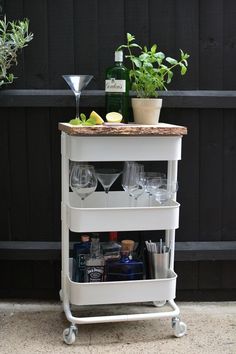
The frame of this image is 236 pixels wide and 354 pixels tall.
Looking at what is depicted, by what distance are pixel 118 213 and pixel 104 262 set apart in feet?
0.78

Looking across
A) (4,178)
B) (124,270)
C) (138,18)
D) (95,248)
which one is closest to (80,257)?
(95,248)

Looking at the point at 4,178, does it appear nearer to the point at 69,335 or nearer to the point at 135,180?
the point at 135,180

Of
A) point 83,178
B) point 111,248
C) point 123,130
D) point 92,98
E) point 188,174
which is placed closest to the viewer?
point 123,130

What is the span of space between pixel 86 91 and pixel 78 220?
66 centimetres

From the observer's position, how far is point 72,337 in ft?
6.68

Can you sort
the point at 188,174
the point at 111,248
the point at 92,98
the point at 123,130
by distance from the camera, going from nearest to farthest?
the point at 123,130
the point at 111,248
the point at 92,98
the point at 188,174

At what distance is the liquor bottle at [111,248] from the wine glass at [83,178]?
25cm

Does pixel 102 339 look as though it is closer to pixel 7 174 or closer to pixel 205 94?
pixel 7 174

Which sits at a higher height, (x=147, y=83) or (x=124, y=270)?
(x=147, y=83)

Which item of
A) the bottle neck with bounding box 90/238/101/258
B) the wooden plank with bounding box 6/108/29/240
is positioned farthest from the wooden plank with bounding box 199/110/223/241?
the wooden plank with bounding box 6/108/29/240

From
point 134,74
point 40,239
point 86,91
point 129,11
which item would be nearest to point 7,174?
point 40,239

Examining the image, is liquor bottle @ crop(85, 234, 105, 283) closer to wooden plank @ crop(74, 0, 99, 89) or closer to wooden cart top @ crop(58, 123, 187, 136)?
wooden cart top @ crop(58, 123, 187, 136)

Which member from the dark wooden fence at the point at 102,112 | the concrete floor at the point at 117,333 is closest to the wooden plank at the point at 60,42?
the dark wooden fence at the point at 102,112

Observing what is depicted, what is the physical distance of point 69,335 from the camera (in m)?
2.04
